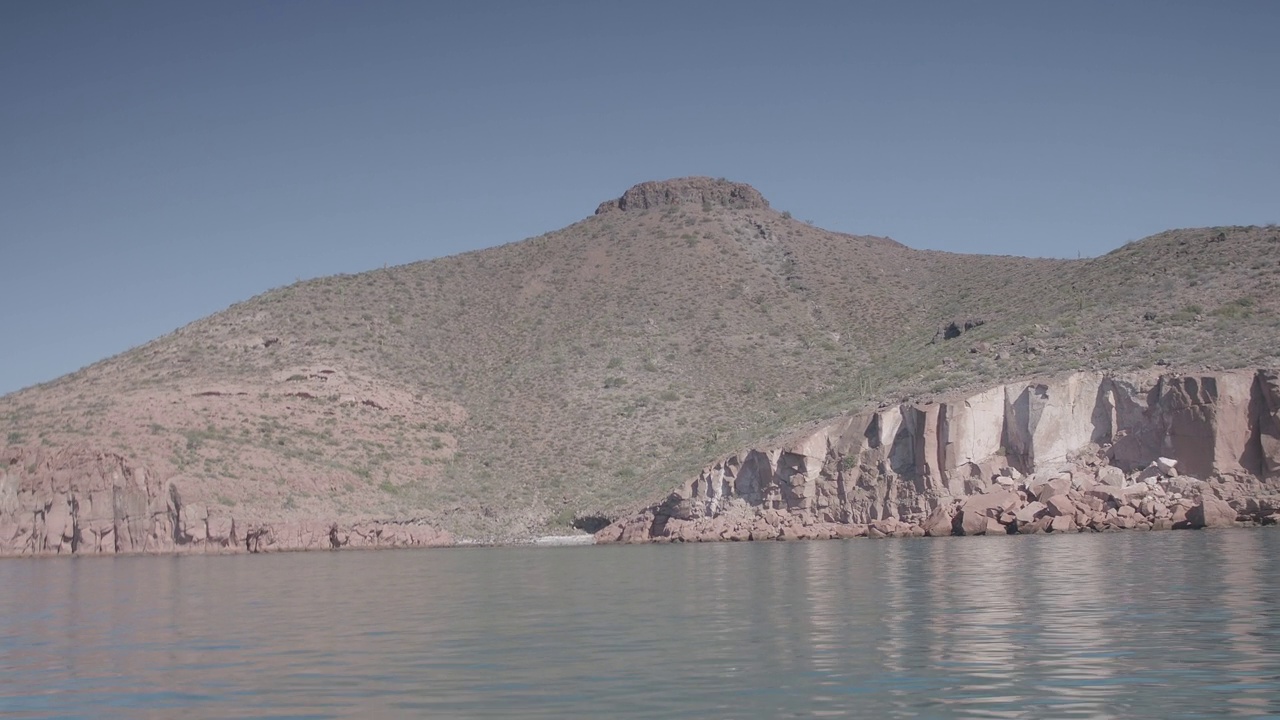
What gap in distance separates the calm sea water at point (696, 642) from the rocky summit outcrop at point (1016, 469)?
34.8ft

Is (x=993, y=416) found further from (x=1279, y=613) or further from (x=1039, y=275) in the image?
(x=1039, y=275)

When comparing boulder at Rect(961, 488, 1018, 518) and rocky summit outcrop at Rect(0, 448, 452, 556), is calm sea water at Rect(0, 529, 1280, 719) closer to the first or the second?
boulder at Rect(961, 488, 1018, 518)

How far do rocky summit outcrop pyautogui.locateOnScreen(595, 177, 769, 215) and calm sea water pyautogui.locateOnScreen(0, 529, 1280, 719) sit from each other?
82.5 meters

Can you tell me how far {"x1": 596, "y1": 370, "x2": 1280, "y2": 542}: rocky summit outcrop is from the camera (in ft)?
126

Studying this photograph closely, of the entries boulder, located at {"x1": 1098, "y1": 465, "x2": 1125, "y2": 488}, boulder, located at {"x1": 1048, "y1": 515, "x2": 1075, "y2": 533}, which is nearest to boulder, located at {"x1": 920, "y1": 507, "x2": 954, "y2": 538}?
boulder, located at {"x1": 1048, "y1": 515, "x2": 1075, "y2": 533}

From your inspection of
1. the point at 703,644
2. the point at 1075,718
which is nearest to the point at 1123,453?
the point at 703,644

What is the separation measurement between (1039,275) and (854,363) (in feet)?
49.2

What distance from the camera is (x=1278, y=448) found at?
37969 millimetres

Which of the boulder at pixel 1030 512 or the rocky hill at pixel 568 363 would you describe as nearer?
the boulder at pixel 1030 512

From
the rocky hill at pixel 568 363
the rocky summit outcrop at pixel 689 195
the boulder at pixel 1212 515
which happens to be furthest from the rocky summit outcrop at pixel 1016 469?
the rocky summit outcrop at pixel 689 195

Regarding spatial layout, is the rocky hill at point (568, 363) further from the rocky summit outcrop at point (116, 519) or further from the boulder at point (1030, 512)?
the boulder at point (1030, 512)

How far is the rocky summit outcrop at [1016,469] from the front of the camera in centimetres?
3850

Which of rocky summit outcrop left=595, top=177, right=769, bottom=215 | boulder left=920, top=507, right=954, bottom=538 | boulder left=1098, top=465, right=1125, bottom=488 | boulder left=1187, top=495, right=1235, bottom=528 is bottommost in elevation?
boulder left=920, top=507, right=954, bottom=538

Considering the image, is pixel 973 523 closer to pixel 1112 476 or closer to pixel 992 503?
pixel 992 503
